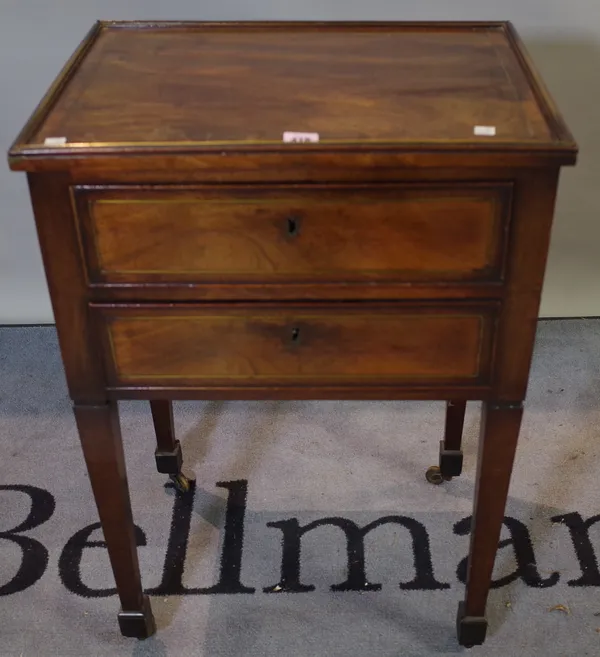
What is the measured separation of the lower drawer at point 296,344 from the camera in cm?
87

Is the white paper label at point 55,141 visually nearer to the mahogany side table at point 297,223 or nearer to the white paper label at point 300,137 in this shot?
the mahogany side table at point 297,223

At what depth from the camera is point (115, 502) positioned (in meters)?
1.02

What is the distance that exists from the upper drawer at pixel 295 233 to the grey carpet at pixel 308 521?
1.79 ft

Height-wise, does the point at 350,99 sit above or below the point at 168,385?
above

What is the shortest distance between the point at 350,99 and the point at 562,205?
2.64 ft

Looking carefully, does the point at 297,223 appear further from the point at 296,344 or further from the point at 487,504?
the point at 487,504

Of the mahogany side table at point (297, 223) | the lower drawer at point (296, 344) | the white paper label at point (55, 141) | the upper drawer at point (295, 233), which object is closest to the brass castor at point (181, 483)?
the mahogany side table at point (297, 223)

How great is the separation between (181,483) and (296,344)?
0.55 m

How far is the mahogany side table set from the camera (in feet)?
2.57

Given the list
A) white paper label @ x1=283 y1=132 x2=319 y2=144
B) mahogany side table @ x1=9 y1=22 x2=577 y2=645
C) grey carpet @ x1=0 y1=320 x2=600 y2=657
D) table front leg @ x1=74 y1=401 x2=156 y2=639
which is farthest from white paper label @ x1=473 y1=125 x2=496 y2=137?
grey carpet @ x1=0 y1=320 x2=600 y2=657

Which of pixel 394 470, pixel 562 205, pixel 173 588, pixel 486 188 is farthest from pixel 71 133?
pixel 562 205

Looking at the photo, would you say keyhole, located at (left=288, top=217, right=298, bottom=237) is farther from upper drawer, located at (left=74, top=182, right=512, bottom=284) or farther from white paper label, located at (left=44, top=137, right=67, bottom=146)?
white paper label, located at (left=44, top=137, right=67, bottom=146)

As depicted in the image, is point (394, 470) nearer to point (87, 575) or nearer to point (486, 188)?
point (87, 575)

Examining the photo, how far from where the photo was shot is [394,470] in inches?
54.7
